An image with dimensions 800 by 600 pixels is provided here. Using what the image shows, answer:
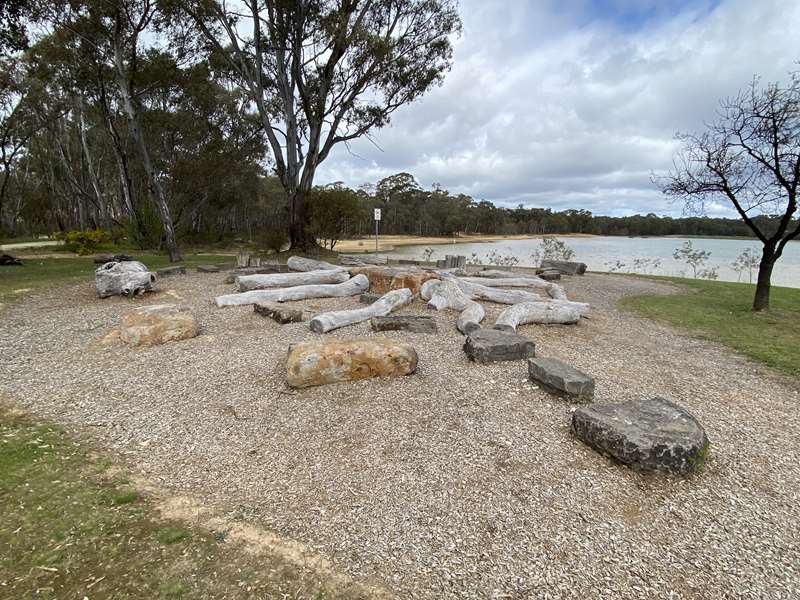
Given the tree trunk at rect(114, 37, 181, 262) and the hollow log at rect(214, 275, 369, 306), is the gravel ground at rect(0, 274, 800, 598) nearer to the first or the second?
the hollow log at rect(214, 275, 369, 306)

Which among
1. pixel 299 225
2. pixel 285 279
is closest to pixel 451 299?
pixel 285 279

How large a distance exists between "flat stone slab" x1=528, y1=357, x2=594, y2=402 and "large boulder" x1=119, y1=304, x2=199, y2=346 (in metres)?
4.15

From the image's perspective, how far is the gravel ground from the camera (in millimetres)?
1863

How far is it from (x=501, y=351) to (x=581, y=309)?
10.4 feet

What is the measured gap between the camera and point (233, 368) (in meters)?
4.04

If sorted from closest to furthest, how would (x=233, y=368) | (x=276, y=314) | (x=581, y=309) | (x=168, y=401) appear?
(x=168, y=401) → (x=233, y=368) → (x=276, y=314) → (x=581, y=309)

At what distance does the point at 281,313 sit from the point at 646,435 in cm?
458

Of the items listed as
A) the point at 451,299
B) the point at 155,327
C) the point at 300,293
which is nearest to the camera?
the point at 155,327

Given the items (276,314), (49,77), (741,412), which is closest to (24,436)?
(276,314)

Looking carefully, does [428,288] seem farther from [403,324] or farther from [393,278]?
[403,324]

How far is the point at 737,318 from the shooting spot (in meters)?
7.04

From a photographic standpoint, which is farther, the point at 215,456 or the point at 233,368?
the point at 233,368

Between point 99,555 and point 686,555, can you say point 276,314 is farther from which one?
point 686,555

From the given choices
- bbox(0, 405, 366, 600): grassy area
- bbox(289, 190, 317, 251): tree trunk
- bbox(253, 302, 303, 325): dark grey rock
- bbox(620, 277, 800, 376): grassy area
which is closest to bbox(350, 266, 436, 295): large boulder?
bbox(253, 302, 303, 325): dark grey rock
